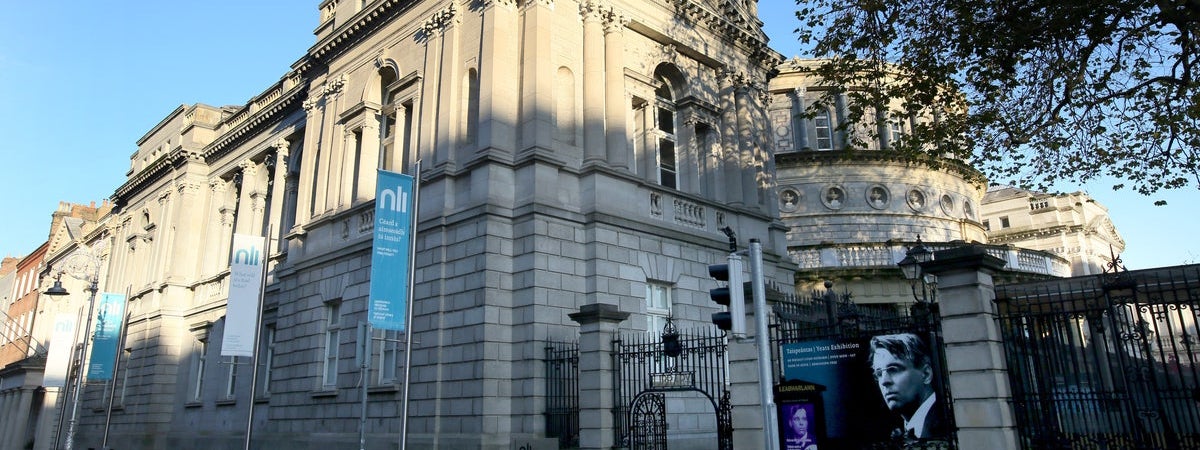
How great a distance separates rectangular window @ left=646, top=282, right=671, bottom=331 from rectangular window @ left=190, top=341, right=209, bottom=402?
18759mm

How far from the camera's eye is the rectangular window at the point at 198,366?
30.4m

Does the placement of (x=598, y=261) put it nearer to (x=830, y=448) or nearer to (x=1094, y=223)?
(x=830, y=448)

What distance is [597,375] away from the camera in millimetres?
14953

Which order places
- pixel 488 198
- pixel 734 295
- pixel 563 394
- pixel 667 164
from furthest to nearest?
pixel 667 164
pixel 488 198
pixel 563 394
pixel 734 295

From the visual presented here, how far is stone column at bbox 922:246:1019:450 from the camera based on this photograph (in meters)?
10.1

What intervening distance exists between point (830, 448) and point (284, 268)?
59.4ft

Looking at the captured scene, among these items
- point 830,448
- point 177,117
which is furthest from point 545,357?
point 177,117

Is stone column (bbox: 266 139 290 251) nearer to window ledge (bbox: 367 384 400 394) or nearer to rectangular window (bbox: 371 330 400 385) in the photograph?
rectangular window (bbox: 371 330 400 385)

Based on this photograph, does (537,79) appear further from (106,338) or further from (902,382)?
(106,338)

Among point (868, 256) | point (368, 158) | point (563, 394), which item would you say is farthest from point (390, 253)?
point (868, 256)

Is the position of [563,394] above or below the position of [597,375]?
below

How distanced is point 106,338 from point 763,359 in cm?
2764

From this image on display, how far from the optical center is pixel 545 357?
678 inches

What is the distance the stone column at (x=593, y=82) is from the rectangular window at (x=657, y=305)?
3374mm
